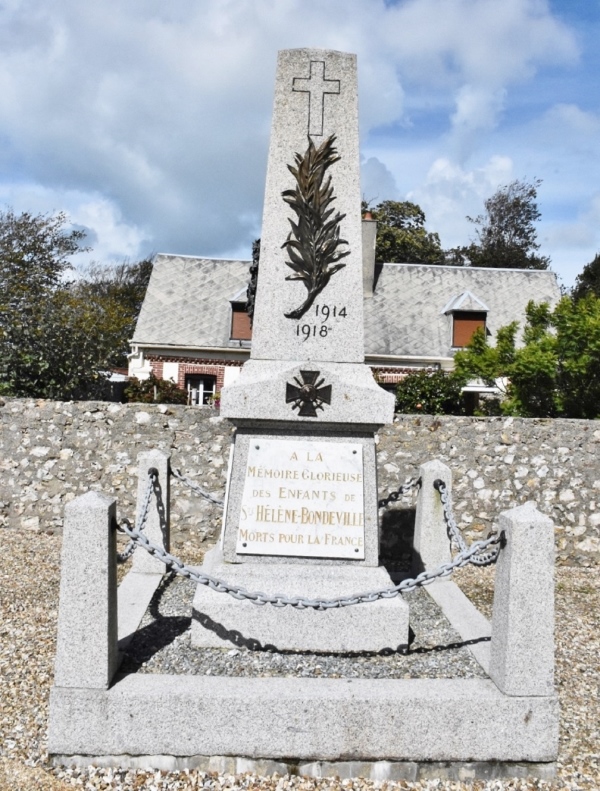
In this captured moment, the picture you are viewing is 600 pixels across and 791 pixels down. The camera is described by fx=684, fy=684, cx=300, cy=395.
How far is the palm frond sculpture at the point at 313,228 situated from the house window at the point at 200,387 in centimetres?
1728

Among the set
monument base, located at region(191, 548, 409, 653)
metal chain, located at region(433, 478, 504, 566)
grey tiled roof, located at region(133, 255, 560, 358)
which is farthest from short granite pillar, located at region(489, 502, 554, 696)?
grey tiled roof, located at region(133, 255, 560, 358)

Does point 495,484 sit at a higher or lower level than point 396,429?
lower

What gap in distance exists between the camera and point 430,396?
47.4 feet

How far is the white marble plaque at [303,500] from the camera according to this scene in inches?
→ 164

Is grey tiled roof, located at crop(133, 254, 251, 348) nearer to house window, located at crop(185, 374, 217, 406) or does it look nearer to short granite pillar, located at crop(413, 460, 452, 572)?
house window, located at crop(185, 374, 217, 406)

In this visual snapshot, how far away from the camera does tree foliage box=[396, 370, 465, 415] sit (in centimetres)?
1427

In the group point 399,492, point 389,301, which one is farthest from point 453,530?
point 389,301

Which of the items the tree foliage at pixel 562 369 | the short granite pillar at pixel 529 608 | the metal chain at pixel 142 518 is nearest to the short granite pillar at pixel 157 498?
the metal chain at pixel 142 518

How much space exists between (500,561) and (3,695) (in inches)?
111

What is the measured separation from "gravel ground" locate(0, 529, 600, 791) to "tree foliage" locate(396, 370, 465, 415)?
334 inches

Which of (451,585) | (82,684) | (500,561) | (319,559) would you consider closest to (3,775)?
(82,684)

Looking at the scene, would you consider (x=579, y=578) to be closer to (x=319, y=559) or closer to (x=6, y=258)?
(x=319, y=559)

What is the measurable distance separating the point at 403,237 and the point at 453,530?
28843 millimetres

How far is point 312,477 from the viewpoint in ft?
13.7
